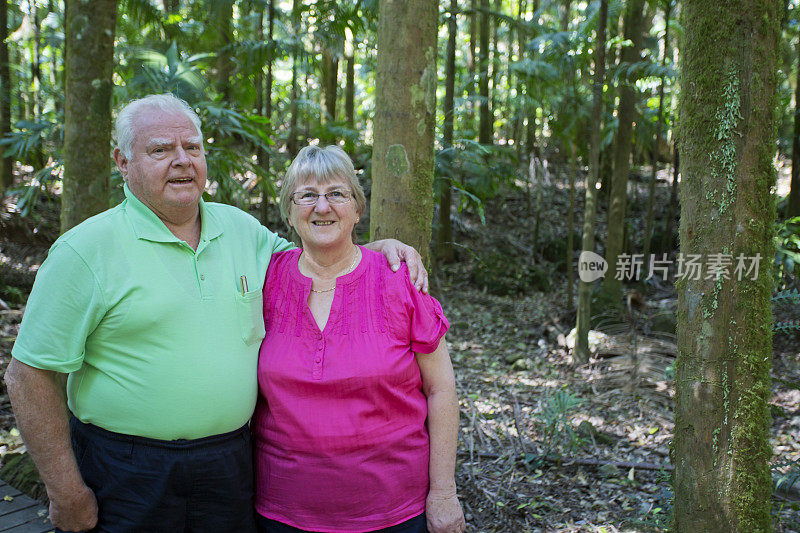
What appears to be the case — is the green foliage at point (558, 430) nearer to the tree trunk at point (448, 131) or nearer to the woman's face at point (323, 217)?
the tree trunk at point (448, 131)

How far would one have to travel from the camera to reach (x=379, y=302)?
224 cm

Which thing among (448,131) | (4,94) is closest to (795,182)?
(448,131)

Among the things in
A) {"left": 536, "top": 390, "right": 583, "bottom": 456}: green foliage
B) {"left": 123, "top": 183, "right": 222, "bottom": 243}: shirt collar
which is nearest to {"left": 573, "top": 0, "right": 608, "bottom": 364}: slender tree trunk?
{"left": 536, "top": 390, "right": 583, "bottom": 456}: green foliage

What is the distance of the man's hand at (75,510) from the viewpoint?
77.1 inches

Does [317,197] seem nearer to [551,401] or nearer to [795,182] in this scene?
[551,401]

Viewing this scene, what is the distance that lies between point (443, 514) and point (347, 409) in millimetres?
535

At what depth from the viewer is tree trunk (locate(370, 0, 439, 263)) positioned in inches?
112

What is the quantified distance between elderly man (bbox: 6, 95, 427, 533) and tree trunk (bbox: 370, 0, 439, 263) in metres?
0.92

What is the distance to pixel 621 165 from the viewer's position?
342 inches

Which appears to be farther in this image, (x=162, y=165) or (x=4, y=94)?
(x=4, y=94)

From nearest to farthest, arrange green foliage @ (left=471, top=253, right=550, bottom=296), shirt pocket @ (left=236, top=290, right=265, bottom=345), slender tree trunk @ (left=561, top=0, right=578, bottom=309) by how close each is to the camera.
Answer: shirt pocket @ (left=236, top=290, right=265, bottom=345)
slender tree trunk @ (left=561, top=0, right=578, bottom=309)
green foliage @ (left=471, top=253, right=550, bottom=296)

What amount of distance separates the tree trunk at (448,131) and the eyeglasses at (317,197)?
3.78 meters

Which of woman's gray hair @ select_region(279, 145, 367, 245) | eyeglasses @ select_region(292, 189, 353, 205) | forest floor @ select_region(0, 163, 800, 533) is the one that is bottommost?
forest floor @ select_region(0, 163, 800, 533)

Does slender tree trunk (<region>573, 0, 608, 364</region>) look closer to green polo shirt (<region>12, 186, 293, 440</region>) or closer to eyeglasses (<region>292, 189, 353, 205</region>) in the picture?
eyeglasses (<region>292, 189, 353, 205</region>)
